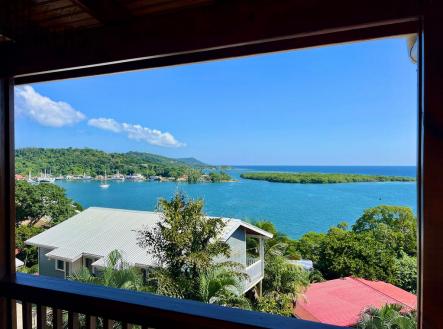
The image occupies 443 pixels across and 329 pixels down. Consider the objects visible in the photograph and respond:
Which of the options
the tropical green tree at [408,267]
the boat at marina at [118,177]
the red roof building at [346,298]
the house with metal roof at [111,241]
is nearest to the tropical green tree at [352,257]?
the red roof building at [346,298]

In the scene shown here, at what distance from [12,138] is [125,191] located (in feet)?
6.69

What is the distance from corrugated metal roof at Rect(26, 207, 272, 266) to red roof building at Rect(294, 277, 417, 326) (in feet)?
5.78

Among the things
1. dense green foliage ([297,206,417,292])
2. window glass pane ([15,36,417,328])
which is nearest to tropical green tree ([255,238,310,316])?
window glass pane ([15,36,417,328])

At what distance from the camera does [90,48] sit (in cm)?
134

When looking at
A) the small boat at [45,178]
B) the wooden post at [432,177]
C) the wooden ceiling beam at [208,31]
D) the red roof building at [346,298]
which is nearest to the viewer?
the wooden post at [432,177]

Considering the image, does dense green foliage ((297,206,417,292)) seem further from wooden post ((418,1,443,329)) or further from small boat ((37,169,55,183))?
small boat ((37,169,55,183))

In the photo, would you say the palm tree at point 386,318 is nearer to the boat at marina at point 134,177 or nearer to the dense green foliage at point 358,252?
the dense green foliage at point 358,252

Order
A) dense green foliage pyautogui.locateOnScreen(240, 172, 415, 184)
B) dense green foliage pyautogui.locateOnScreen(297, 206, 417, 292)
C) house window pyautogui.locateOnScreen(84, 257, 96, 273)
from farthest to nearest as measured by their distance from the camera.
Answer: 1. house window pyautogui.locateOnScreen(84, 257, 96, 273)
2. dense green foliage pyautogui.locateOnScreen(297, 206, 417, 292)
3. dense green foliage pyautogui.locateOnScreen(240, 172, 415, 184)

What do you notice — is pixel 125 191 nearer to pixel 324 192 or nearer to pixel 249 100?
pixel 324 192

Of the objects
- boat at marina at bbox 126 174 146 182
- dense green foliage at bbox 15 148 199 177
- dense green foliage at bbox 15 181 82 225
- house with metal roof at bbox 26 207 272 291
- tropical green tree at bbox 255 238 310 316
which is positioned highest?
dense green foliage at bbox 15 148 199 177

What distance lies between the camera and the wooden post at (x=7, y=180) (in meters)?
1.53

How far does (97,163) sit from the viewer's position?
3312mm

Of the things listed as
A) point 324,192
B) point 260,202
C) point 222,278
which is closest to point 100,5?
point 324,192

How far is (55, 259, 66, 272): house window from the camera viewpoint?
6480mm
